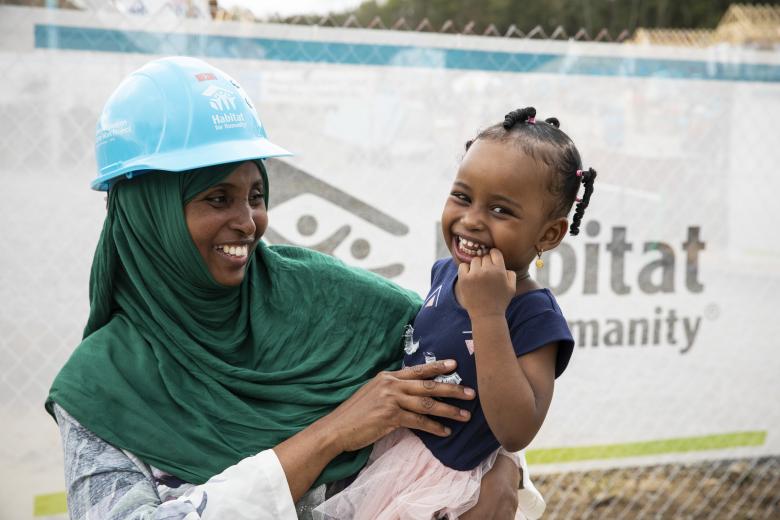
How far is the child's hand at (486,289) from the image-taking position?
5.85 ft

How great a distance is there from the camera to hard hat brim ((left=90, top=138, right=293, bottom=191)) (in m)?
1.79

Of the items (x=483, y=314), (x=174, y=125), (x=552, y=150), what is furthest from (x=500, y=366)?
(x=174, y=125)

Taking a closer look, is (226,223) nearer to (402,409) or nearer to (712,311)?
(402,409)

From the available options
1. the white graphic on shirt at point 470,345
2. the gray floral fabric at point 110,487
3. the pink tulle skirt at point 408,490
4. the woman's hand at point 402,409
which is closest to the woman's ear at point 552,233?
the white graphic on shirt at point 470,345

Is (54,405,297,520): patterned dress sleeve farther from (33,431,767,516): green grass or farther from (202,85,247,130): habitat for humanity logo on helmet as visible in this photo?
(33,431,767,516): green grass

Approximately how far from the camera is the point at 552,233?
6.57 feet

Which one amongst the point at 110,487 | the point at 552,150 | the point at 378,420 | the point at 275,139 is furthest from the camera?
the point at 275,139

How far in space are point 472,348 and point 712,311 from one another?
278cm

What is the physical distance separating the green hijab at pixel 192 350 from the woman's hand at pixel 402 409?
3.6 inches

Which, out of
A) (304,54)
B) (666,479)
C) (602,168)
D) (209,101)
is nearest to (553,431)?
(666,479)

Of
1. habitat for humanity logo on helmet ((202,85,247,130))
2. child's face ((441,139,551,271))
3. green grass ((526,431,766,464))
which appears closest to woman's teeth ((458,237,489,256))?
child's face ((441,139,551,271))

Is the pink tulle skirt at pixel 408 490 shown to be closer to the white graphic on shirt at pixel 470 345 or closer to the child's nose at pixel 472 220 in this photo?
the white graphic on shirt at pixel 470 345

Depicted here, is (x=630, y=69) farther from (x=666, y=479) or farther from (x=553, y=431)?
(x=666, y=479)

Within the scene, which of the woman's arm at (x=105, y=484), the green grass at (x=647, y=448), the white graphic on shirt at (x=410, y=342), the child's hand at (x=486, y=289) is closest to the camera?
the woman's arm at (x=105, y=484)
